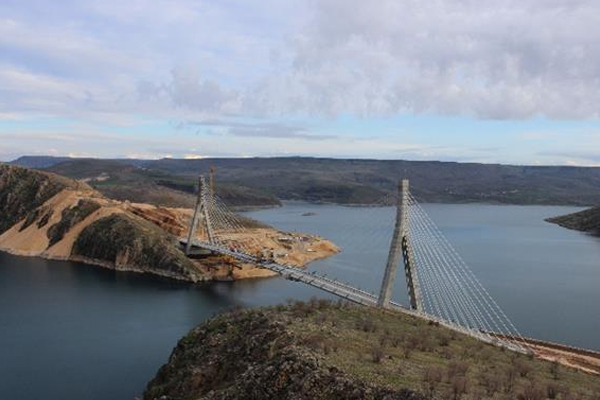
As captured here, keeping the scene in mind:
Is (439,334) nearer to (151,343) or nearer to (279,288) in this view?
(151,343)

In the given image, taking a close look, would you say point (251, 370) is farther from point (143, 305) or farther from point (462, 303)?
point (143, 305)

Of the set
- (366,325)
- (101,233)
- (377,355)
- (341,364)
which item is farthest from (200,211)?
(341,364)

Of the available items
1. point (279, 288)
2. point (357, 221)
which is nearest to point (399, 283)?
point (279, 288)

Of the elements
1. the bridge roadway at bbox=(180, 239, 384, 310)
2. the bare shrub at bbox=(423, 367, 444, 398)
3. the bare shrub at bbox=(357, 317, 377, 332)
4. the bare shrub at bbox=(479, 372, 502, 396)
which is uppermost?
the bare shrub at bbox=(423, 367, 444, 398)

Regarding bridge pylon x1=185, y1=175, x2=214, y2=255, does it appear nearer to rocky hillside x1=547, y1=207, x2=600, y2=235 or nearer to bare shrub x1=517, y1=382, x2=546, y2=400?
bare shrub x1=517, y1=382, x2=546, y2=400

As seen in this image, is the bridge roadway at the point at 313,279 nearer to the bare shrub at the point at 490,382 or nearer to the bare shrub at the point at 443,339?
the bare shrub at the point at 443,339

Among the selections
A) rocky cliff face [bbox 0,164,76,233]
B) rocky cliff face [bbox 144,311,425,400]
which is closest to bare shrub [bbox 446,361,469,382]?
rocky cliff face [bbox 144,311,425,400]

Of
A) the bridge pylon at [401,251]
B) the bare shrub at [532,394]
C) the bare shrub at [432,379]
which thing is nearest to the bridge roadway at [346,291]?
the bridge pylon at [401,251]
